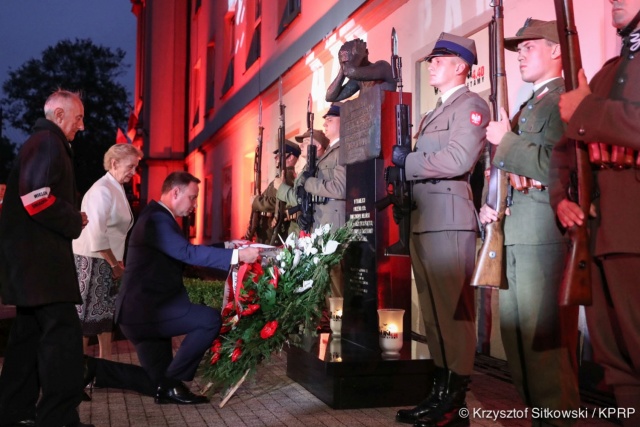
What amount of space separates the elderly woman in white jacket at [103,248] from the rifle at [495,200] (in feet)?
10.5

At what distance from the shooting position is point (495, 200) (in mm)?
4219

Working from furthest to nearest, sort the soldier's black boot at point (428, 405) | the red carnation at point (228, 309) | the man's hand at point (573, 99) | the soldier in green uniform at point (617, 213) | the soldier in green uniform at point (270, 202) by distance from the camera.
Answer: the soldier in green uniform at point (270, 202) < the red carnation at point (228, 309) < the soldier's black boot at point (428, 405) < the man's hand at point (573, 99) < the soldier in green uniform at point (617, 213)

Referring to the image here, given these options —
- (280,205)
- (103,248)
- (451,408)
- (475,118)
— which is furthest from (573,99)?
(280,205)

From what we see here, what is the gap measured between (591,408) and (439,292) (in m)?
1.35

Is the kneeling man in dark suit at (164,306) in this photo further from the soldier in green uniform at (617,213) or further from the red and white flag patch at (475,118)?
the soldier in green uniform at (617,213)

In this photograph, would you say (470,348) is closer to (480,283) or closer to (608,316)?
(480,283)

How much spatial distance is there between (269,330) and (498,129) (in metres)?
2.13

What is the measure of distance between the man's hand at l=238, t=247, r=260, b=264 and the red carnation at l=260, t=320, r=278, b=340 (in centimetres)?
45

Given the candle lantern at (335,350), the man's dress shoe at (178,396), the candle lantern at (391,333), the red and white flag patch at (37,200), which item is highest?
the red and white flag patch at (37,200)

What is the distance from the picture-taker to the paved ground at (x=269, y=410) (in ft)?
16.5

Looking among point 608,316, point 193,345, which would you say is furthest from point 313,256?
point 608,316

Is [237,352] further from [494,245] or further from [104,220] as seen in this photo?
[494,245]

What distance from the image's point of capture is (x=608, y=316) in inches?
127

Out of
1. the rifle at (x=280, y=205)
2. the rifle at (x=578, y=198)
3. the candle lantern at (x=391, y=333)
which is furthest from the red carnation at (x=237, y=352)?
the rifle at (x=280, y=205)
